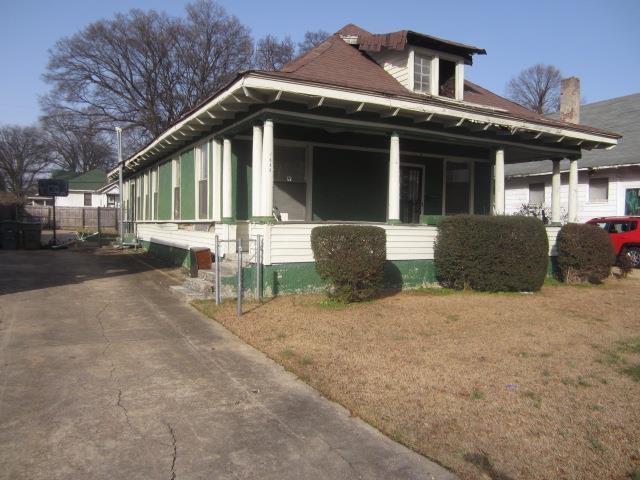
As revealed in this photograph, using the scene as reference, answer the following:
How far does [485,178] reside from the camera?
15.4 meters

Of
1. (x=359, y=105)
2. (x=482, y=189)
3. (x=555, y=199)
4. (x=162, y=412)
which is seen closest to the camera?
(x=162, y=412)

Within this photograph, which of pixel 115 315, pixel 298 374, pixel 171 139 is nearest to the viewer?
pixel 298 374

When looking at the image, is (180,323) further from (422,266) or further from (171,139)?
(171,139)

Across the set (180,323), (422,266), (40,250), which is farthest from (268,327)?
(40,250)

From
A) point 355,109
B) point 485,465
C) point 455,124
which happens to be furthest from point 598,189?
point 485,465

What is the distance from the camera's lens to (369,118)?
10.8 meters

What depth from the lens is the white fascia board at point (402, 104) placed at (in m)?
8.88

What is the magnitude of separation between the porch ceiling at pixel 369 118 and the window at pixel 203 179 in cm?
36

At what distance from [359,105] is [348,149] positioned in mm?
2886

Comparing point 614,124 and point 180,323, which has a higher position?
point 614,124

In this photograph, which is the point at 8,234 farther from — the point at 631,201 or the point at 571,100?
the point at 631,201

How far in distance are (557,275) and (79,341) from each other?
10.2 metres

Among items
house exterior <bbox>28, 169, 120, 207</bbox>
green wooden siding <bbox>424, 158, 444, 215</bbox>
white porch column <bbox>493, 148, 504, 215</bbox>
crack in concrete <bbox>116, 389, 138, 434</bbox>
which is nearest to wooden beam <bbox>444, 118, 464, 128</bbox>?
white porch column <bbox>493, 148, 504, 215</bbox>

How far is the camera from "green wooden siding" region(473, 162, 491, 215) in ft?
49.8
